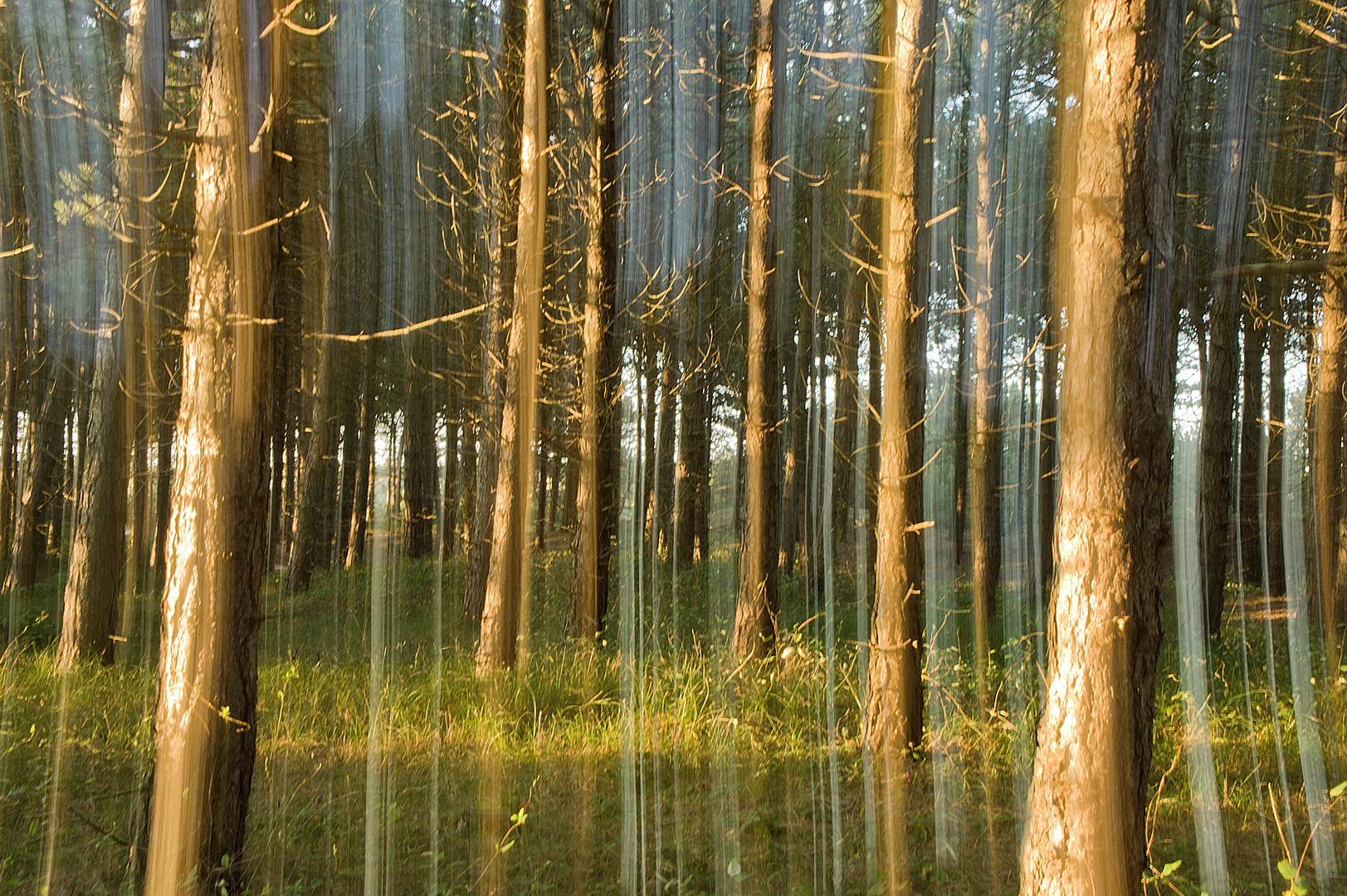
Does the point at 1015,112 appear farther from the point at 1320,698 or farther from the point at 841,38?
the point at 1320,698

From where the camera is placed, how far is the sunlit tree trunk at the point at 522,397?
23.4 feet

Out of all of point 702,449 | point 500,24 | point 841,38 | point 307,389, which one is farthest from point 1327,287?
point 307,389

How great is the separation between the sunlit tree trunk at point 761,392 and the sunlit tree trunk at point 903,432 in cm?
188

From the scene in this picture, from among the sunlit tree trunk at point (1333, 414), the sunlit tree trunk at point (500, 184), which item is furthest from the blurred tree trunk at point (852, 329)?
the sunlit tree trunk at point (1333, 414)

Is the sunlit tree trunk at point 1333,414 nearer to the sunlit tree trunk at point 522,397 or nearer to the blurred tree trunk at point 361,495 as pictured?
the sunlit tree trunk at point 522,397

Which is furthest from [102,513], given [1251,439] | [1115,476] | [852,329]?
[1251,439]

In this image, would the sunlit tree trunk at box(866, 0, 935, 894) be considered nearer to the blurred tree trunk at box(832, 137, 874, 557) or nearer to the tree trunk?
the blurred tree trunk at box(832, 137, 874, 557)

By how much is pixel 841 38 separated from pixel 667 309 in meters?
3.21

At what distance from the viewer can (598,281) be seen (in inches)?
302

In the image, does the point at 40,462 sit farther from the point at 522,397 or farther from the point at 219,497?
the point at 219,497

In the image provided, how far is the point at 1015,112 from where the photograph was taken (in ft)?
30.4

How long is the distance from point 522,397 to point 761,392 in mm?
2438

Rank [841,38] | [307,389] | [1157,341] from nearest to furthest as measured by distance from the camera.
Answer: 1. [1157,341]
2. [841,38]
3. [307,389]

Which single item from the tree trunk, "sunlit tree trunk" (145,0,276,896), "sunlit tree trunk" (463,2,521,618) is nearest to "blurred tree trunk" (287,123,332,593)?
"sunlit tree trunk" (145,0,276,896)
